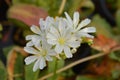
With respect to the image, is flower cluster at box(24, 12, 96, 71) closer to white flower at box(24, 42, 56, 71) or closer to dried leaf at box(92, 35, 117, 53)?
white flower at box(24, 42, 56, 71)

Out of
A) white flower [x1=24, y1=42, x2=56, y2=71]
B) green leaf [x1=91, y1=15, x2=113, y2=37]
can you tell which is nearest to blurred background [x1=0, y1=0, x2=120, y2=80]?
green leaf [x1=91, y1=15, x2=113, y2=37]

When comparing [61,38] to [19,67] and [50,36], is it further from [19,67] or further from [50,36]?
[19,67]

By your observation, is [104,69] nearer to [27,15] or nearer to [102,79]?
[102,79]

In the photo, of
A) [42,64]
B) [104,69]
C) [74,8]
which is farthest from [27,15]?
[42,64]

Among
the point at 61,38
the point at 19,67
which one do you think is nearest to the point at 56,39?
the point at 61,38

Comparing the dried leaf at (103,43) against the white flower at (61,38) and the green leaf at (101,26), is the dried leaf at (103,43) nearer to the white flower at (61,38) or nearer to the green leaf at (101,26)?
the green leaf at (101,26)

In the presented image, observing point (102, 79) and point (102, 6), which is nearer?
point (102, 79)
